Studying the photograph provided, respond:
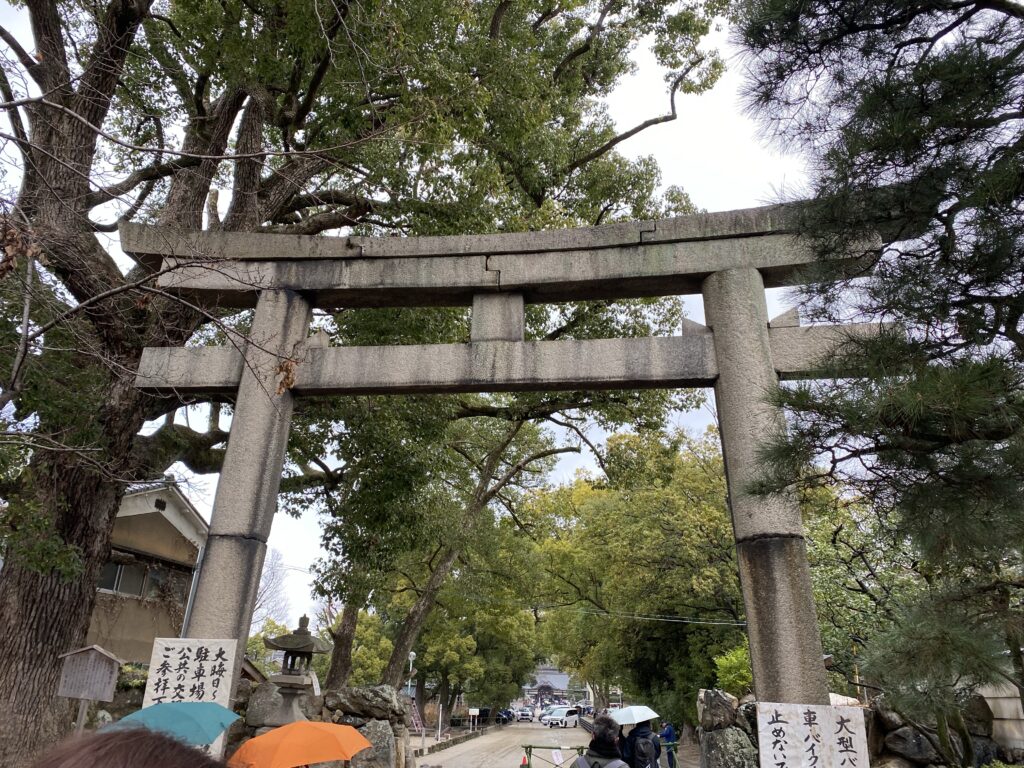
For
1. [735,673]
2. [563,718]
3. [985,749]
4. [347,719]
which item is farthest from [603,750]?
[563,718]

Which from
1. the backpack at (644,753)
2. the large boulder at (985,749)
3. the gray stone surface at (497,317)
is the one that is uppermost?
the gray stone surface at (497,317)

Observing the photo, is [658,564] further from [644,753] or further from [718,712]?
[644,753]

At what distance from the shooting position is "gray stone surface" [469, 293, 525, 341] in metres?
5.93

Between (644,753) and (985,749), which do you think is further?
(985,749)

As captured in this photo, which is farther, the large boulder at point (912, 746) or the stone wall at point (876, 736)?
the large boulder at point (912, 746)

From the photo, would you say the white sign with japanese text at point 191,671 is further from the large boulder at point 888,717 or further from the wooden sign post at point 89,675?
the large boulder at point 888,717

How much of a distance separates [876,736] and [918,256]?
8.53 meters

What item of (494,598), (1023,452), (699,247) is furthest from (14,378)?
(494,598)

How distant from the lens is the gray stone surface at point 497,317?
593 centimetres

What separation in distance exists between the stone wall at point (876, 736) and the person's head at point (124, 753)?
23.5 ft

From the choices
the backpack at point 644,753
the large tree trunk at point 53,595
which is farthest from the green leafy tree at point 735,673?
the large tree trunk at point 53,595

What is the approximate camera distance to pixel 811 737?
432 centimetres

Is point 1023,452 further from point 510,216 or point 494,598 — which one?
point 494,598

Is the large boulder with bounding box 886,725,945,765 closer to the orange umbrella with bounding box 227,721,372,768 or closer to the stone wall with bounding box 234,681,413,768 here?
the stone wall with bounding box 234,681,413,768
